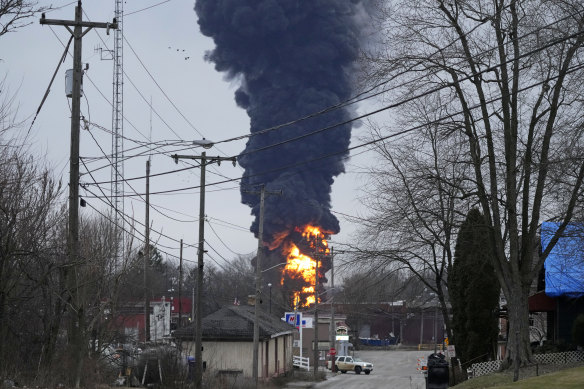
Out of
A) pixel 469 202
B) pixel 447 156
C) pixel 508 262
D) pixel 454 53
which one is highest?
pixel 454 53

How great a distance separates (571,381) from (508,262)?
9.81m

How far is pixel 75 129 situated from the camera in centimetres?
2048

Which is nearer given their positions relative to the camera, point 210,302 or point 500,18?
point 500,18

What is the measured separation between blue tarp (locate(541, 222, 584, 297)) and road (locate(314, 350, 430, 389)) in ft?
37.0

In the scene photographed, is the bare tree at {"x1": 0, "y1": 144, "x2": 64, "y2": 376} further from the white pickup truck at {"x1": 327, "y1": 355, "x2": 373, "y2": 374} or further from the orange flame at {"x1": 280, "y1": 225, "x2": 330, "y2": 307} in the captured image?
the orange flame at {"x1": 280, "y1": 225, "x2": 330, "y2": 307}

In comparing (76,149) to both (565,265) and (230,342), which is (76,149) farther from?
(230,342)

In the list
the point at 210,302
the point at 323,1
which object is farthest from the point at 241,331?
the point at 323,1

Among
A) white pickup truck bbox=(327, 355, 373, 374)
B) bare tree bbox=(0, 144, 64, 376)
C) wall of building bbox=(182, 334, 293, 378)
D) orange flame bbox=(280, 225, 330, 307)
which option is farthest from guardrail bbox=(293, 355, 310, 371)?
bare tree bbox=(0, 144, 64, 376)

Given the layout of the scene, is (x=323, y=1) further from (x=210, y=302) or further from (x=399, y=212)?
(x=399, y=212)

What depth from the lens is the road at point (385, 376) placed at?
45.8 metres

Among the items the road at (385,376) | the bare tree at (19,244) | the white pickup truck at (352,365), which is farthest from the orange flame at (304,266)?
the bare tree at (19,244)

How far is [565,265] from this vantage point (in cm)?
2731

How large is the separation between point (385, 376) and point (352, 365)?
6.91 meters

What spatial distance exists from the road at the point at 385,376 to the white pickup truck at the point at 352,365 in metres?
0.39
